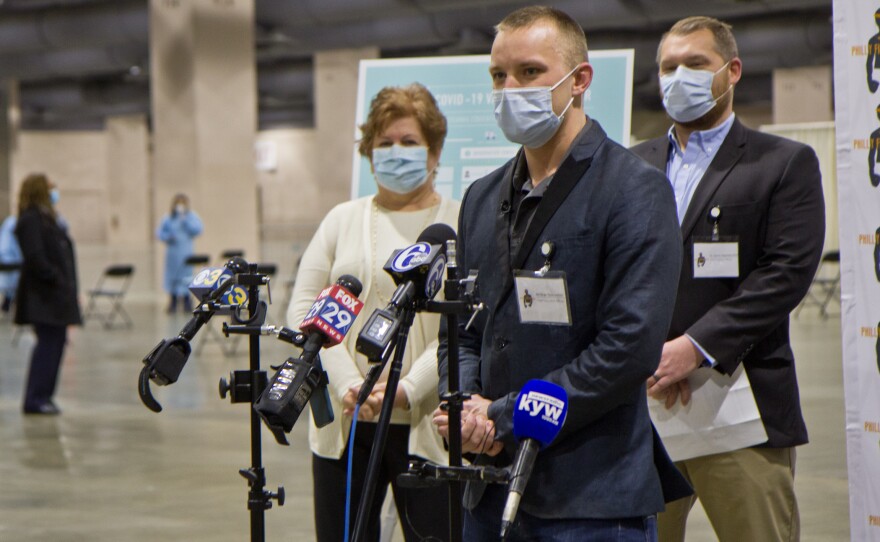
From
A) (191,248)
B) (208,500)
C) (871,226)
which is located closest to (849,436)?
(871,226)

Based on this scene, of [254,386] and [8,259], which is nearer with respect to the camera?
[254,386]

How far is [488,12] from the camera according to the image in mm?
17266

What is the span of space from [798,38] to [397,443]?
16.2 m

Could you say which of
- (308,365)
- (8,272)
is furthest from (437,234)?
(8,272)

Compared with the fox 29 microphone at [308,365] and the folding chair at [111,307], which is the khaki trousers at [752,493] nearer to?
the fox 29 microphone at [308,365]

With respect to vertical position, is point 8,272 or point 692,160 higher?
point 692,160

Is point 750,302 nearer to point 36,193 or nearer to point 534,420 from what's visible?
point 534,420

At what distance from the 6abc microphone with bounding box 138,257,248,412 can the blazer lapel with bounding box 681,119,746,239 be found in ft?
3.55

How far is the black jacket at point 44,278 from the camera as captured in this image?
7.59 m

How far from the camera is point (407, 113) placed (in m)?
2.93

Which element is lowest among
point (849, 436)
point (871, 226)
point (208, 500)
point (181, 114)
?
point (208, 500)

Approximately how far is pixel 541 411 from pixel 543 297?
0.24 m

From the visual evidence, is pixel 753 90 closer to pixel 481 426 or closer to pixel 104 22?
pixel 104 22

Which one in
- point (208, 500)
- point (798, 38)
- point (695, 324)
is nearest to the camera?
point (695, 324)
